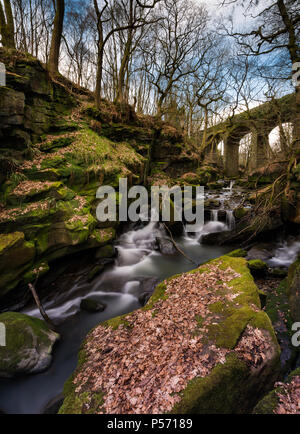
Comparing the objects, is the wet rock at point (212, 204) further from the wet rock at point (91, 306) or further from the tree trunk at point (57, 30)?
the tree trunk at point (57, 30)

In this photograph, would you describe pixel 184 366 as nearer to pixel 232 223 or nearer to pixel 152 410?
pixel 152 410

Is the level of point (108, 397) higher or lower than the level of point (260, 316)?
lower

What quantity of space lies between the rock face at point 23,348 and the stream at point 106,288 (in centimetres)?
17

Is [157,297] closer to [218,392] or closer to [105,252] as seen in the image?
[218,392]

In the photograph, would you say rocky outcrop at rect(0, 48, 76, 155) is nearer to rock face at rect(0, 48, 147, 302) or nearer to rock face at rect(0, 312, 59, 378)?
rock face at rect(0, 48, 147, 302)

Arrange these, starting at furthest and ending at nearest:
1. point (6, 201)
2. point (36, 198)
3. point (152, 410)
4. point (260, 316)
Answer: point (36, 198)
point (6, 201)
point (260, 316)
point (152, 410)

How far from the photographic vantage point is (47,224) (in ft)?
18.0

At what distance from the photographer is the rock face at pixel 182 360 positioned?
88.0 inches

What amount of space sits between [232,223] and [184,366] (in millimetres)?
8666

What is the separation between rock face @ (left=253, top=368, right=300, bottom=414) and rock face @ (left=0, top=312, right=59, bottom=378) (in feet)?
12.0

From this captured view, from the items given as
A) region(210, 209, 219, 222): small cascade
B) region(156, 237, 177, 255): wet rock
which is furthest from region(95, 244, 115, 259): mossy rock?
region(210, 209, 219, 222): small cascade

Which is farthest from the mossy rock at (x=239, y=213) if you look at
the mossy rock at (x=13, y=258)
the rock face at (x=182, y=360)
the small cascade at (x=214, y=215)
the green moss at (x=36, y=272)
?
the mossy rock at (x=13, y=258)

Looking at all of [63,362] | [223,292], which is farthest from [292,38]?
[63,362]

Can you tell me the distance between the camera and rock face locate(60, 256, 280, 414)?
7.33 ft
